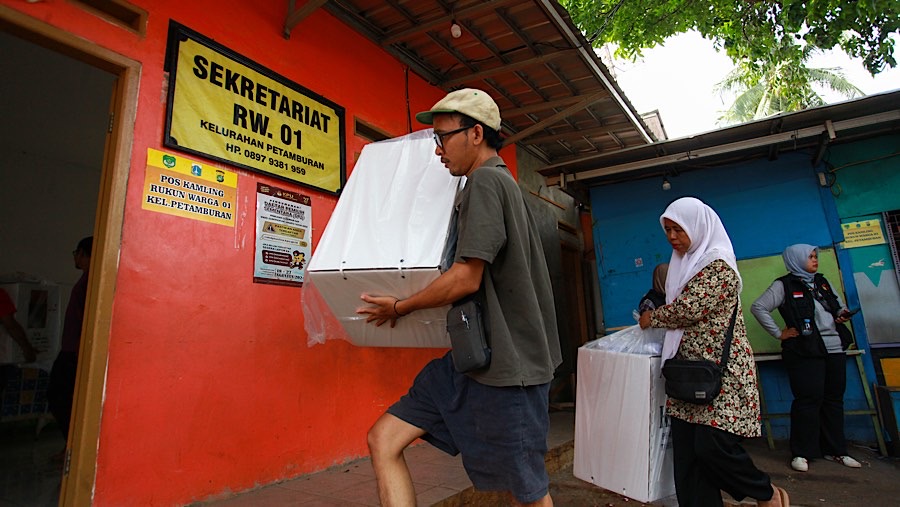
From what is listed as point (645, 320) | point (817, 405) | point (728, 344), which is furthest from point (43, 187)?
point (817, 405)

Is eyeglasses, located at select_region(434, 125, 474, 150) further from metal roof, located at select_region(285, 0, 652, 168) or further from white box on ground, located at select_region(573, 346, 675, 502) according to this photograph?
metal roof, located at select_region(285, 0, 652, 168)

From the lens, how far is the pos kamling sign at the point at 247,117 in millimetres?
2953

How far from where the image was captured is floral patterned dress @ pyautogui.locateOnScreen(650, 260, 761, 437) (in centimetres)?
241

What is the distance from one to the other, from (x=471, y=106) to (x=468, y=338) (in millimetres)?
887

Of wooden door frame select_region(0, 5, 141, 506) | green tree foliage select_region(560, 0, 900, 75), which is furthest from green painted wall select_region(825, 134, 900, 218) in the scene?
wooden door frame select_region(0, 5, 141, 506)

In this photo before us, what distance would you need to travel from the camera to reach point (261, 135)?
3406 millimetres

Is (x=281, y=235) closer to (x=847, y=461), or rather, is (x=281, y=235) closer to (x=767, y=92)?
(x=847, y=461)

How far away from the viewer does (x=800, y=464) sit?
4238 millimetres

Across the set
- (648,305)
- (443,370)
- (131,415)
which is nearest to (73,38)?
(131,415)

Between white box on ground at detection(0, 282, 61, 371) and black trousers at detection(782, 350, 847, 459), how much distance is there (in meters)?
7.68

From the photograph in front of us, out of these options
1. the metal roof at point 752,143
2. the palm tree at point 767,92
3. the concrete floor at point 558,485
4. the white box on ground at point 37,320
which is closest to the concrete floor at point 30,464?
the white box on ground at point 37,320

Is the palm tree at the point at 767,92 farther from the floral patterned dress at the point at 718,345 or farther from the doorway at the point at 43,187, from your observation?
the doorway at the point at 43,187

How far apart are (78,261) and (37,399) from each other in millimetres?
3403

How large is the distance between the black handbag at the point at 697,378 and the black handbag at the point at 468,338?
4.50ft
